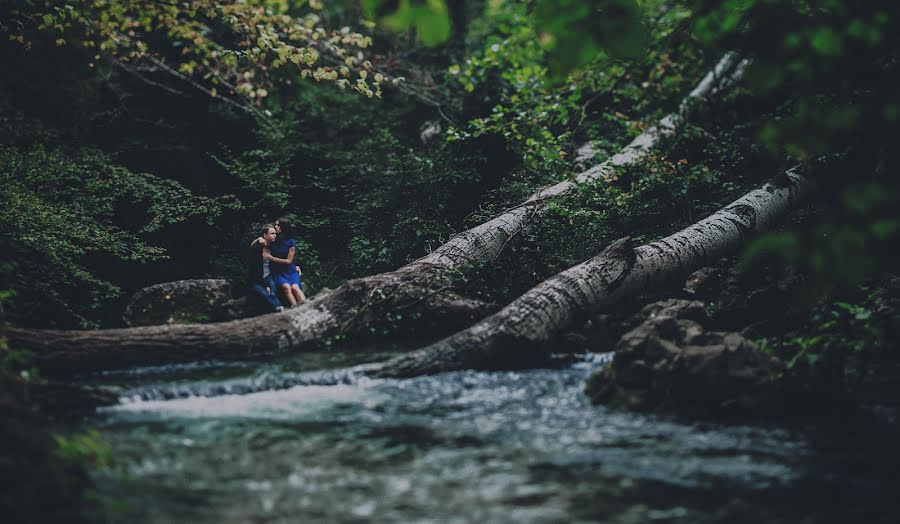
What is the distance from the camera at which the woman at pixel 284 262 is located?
11.8 meters

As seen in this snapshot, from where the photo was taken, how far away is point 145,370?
7.60 metres

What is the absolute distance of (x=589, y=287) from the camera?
8.77m

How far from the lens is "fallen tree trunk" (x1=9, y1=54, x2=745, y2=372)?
7410mm

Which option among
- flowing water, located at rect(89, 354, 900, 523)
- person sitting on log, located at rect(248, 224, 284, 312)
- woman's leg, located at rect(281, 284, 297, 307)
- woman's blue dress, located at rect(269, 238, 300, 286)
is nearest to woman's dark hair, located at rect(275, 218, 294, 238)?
woman's blue dress, located at rect(269, 238, 300, 286)

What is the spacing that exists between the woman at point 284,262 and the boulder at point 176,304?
1.07m

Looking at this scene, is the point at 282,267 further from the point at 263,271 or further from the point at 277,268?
the point at 263,271

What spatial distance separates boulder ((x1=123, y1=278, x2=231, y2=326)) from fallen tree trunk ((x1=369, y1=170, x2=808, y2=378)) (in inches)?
180

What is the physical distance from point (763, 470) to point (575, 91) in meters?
8.30

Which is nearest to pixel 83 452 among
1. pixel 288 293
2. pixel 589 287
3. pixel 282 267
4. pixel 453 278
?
pixel 589 287

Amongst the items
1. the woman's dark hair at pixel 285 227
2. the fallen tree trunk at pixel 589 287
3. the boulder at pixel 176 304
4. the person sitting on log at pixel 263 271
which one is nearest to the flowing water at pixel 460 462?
the fallen tree trunk at pixel 589 287

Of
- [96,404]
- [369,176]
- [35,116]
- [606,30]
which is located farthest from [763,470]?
[35,116]

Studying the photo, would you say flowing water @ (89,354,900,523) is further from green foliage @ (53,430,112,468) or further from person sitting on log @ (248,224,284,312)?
person sitting on log @ (248,224,284,312)

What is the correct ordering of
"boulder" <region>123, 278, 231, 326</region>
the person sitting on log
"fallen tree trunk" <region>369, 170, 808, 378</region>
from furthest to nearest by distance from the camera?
the person sitting on log < "boulder" <region>123, 278, 231, 326</region> < "fallen tree trunk" <region>369, 170, 808, 378</region>

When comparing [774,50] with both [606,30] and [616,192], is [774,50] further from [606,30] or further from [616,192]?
[616,192]
